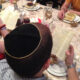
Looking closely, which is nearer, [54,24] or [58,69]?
[58,69]

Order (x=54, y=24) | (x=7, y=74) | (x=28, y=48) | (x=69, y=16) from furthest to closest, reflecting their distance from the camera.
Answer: (x=69, y=16), (x=54, y=24), (x=7, y=74), (x=28, y=48)

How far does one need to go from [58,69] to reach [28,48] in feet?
1.69

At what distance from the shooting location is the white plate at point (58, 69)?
1162 mm

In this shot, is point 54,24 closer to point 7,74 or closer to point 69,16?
point 69,16

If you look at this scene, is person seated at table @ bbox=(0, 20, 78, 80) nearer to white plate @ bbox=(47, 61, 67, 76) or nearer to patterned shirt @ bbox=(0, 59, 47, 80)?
patterned shirt @ bbox=(0, 59, 47, 80)

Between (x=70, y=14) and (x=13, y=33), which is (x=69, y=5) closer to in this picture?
(x=70, y=14)

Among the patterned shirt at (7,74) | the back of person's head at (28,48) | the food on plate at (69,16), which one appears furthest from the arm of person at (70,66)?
the food on plate at (69,16)

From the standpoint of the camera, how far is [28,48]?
0.74 meters

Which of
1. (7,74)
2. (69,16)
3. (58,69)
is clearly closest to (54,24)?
(69,16)

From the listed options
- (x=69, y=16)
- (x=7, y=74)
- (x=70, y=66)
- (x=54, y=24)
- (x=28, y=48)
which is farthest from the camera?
(x=69, y=16)

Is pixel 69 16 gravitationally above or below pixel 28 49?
below

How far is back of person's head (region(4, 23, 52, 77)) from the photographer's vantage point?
0.74 m

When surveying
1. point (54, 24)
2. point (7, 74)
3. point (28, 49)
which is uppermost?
point (28, 49)

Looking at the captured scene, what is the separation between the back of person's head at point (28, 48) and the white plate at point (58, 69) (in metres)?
0.39
